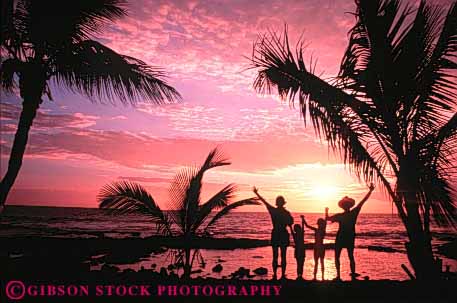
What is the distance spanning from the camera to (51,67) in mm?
4543

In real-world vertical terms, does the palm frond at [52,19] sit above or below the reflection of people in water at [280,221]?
above

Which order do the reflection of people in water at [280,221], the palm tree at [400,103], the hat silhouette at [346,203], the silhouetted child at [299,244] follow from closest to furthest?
the palm tree at [400,103] < the hat silhouette at [346,203] < the reflection of people in water at [280,221] < the silhouetted child at [299,244]

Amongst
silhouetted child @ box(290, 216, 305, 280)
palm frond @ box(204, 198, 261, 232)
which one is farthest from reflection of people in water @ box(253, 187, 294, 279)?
silhouetted child @ box(290, 216, 305, 280)

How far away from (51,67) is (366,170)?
474 cm

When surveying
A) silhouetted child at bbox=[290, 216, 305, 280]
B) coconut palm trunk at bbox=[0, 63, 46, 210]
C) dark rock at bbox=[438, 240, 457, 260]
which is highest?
coconut palm trunk at bbox=[0, 63, 46, 210]

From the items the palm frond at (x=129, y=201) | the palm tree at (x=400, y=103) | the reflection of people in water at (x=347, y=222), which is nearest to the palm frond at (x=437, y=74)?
the palm tree at (x=400, y=103)

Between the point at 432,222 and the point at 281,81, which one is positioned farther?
the point at 281,81

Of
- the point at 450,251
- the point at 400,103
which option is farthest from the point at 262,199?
the point at 450,251

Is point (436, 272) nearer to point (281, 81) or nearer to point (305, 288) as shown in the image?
point (305, 288)

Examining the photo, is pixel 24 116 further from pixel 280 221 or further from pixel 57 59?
pixel 280 221

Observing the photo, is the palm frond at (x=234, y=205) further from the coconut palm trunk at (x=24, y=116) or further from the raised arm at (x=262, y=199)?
the coconut palm trunk at (x=24, y=116)

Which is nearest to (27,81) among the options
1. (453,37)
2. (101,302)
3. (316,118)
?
(101,302)

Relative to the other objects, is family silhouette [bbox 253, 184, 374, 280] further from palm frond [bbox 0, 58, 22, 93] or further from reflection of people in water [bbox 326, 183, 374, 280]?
palm frond [bbox 0, 58, 22, 93]

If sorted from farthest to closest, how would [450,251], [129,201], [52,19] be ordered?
[450,251]
[129,201]
[52,19]
